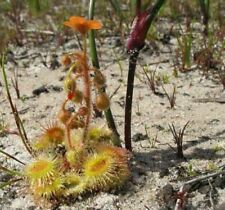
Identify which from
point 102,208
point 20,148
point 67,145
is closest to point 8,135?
point 20,148

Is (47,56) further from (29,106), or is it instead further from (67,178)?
(67,178)

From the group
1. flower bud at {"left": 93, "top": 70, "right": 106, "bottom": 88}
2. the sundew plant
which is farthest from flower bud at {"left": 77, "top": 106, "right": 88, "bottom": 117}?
flower bud at {"left": 93, "top": 70, "right": 106, "bottom": 88}

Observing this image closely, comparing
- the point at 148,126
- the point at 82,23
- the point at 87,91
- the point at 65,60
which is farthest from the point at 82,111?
the point at 148,126

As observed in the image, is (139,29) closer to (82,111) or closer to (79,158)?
(82,111)

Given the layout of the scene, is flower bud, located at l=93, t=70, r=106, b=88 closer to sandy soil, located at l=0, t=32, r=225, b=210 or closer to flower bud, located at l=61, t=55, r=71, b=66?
flower bud, located at l=61, t=55, r=71, b=66

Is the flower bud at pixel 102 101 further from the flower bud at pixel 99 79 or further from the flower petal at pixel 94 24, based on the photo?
the flower petal at pixel 94 24

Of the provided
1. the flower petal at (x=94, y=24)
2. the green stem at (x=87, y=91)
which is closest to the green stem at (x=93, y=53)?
the green stem at (x=87, y=91)

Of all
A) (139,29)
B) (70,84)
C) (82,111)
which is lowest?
(82,111)

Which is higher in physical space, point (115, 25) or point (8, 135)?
point (115, 25)
